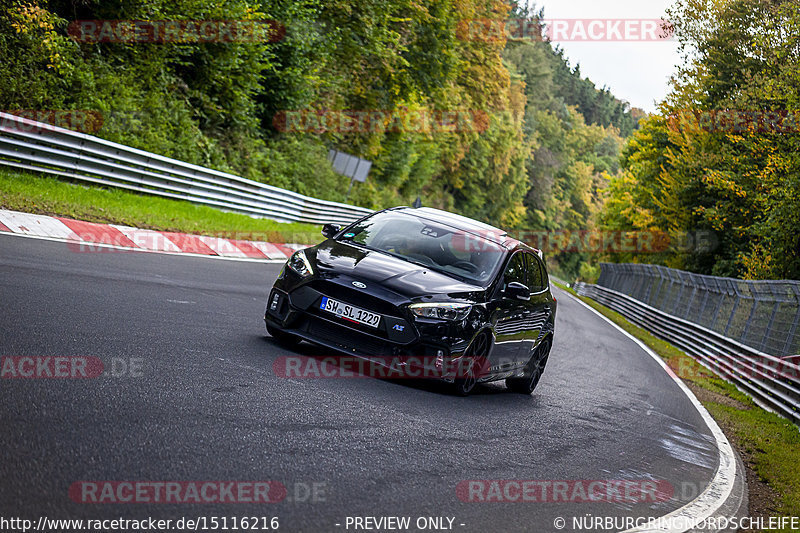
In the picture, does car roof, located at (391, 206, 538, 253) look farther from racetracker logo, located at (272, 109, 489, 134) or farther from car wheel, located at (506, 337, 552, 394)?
racetracker logo, located at (272, 109, 489, 134)

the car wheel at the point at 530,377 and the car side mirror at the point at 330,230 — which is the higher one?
the car side mirror at the point at 330,230

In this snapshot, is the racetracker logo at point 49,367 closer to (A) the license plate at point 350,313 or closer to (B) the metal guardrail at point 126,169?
(A) the license plate at point 350,313

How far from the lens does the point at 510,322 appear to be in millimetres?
9211

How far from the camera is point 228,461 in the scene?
15.9ft

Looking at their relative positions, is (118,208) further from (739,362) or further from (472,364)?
(739,362)

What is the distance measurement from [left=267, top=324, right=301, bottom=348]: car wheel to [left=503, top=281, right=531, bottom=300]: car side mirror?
213 centimetres

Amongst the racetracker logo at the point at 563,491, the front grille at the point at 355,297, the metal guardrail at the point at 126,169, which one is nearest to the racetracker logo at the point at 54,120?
the metal guardrail at the point at 126,169

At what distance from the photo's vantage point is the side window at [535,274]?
33.3 feet

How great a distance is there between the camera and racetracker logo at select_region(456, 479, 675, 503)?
18.4ft

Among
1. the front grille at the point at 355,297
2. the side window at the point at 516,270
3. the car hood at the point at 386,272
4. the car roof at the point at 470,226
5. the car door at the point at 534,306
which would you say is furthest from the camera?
the car door at the point at 534,306

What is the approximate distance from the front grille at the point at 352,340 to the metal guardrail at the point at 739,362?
747 cm

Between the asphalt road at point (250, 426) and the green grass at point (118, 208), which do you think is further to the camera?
the green grass at point (118, 208)

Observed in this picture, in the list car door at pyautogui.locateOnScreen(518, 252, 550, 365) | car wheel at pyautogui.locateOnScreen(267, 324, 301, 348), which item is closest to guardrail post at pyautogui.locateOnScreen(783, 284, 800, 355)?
car door at pyautogui.locateOnScreen(518, 252, 550, 365)

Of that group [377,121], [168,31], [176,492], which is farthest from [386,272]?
[377,121]
